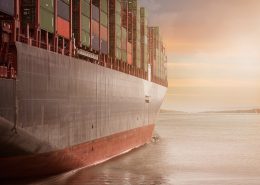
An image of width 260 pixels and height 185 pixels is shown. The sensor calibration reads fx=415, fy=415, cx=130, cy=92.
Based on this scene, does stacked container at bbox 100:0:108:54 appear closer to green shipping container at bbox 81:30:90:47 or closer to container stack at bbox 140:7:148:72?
green shipping container at bbox 81:30:90:47

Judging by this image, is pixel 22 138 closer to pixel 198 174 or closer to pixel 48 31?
pixel 48 31

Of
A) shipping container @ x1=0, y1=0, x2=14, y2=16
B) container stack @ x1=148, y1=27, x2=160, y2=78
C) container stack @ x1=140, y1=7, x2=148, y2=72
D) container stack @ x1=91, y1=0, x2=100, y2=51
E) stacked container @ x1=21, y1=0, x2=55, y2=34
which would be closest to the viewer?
shipping container @ x1=0, y1=0, x2=14, y2=16

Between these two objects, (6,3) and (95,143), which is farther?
(95,143)

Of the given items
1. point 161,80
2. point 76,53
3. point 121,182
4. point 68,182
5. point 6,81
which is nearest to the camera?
point 6,81

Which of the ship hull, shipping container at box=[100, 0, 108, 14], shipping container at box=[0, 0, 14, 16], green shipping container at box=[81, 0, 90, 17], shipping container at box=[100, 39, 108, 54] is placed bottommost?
the ship hull

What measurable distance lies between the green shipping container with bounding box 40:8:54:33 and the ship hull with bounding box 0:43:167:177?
2028 mm

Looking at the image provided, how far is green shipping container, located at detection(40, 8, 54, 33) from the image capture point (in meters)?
26.4

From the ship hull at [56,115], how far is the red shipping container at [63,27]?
2213 mm

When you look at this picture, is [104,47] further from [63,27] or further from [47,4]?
[47,4]

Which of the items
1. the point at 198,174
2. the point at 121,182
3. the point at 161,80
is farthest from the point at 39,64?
the point at 161,80

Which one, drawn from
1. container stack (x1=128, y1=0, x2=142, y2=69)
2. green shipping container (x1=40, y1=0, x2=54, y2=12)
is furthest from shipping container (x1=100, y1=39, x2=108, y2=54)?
green shipping container (x1=40, y1=0, x2=54, y2=12)

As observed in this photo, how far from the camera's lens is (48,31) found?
27.4m

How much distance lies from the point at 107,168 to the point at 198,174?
726 cm

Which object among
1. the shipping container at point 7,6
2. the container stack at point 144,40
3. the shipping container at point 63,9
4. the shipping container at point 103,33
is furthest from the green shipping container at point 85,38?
the container stack at point 144,40
